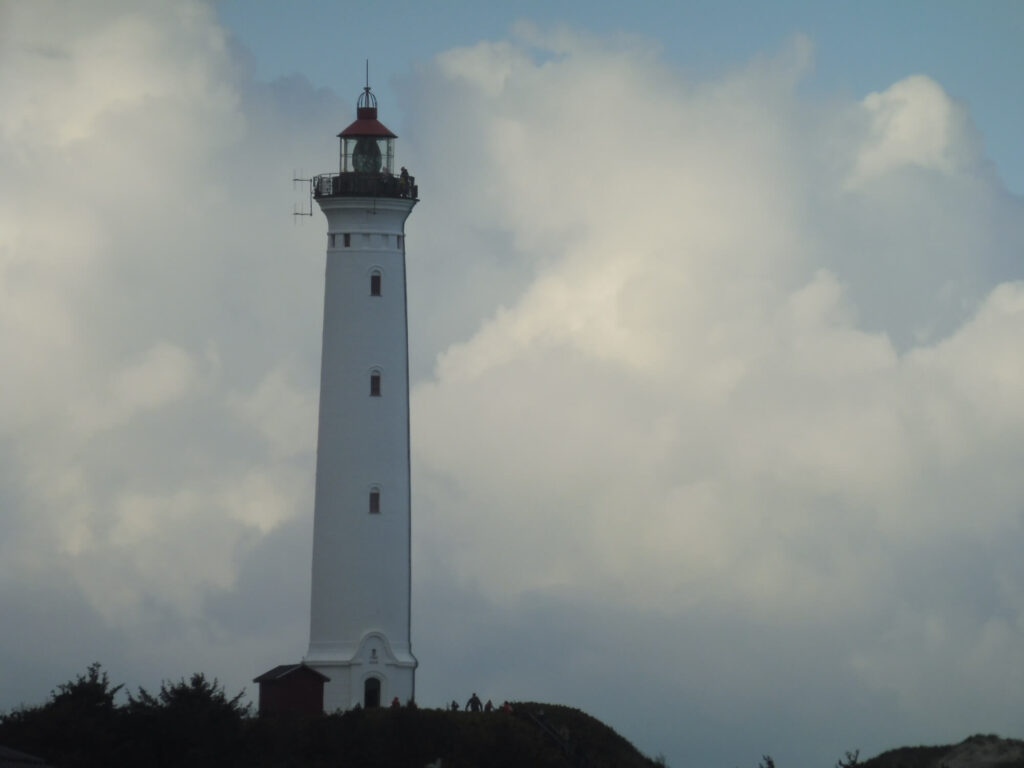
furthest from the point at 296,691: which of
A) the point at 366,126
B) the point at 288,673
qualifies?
the point at 366,126

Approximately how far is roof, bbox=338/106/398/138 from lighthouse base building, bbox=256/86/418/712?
181 cm

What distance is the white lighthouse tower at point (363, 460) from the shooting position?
7262 cm

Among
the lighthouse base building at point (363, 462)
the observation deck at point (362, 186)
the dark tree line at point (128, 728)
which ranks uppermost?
the observation deck at point (362, 186)

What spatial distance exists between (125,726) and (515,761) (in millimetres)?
10197

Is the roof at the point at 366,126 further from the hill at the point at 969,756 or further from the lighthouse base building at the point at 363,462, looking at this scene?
the hill at the point at 969,756

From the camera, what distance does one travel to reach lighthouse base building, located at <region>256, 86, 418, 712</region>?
7256cm

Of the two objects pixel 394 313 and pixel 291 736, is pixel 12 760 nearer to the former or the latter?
pixel 291 736

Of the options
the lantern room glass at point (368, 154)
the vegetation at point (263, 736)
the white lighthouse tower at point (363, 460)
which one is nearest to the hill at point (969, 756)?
the vegetation at point (263, 736)

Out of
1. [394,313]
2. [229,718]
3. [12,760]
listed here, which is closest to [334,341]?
[394,313]

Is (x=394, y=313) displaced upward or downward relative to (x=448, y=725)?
upward

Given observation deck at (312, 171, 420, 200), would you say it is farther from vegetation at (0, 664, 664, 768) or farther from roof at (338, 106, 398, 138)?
vegetation at (0, 664, 664, 768)

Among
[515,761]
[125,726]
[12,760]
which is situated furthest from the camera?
[515,761]

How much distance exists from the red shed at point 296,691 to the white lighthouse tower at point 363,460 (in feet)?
1.27

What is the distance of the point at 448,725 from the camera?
6906 centimetres
